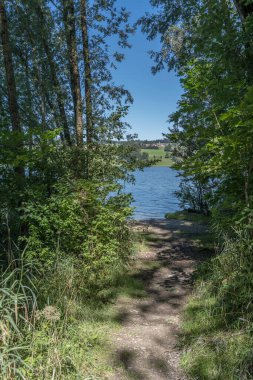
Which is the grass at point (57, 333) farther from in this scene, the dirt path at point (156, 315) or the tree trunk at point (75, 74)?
the tree trunk at point (75, 74)

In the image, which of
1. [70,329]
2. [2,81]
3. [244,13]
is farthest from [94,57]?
[70,329]

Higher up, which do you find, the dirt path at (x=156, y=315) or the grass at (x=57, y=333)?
the grass at (x=57, y=333)

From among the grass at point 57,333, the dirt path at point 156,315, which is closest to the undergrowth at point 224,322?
the dirt path at point 156,315

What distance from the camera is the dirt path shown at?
3.22 meters

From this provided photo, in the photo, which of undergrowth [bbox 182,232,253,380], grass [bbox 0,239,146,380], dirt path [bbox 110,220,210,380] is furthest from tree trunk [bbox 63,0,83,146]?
undergrowth [bbox 182,232,253,380]

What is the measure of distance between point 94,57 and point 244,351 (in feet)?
28.6

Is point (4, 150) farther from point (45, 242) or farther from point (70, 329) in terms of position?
point (70, 329)

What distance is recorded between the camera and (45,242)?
4.67m

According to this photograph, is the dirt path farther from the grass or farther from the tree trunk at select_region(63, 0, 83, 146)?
the tree trunk at select_region(63, 0, 83, 146)

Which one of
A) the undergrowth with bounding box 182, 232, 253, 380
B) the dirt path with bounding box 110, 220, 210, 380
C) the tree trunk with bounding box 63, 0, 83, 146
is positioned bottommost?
the dirt path with bounding box 110, 220, 210, 380

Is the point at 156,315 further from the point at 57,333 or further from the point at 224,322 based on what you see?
the point at 57,333

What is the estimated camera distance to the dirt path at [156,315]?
322 centimetres

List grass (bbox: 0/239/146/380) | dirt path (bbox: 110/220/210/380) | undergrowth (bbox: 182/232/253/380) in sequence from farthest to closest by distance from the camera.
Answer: dirt path (bbox: 110/220/210/380), undergrowth (bbox: 182/232/253/380), grass (bbox: 0/239/146/380)

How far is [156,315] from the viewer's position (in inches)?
171
